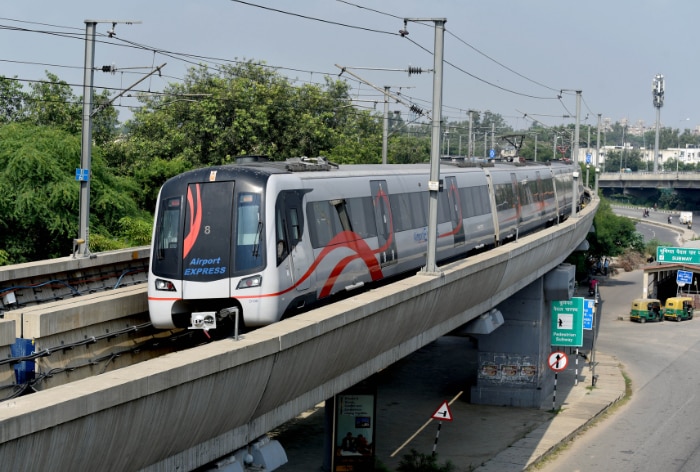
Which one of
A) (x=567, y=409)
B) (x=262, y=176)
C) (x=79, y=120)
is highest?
(x=79, y=120)

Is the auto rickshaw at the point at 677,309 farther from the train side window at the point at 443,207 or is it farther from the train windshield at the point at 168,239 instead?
the train windshield at the point at 168,239

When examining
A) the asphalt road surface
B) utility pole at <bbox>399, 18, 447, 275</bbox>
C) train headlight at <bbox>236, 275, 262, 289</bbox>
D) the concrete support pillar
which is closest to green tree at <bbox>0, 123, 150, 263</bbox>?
the concrete support pillar

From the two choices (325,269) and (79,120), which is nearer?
(325,269)

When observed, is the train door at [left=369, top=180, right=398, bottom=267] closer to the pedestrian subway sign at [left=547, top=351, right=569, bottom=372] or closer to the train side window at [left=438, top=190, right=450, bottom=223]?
the train side window at [left=438, top=190, right=450, bottom=223]

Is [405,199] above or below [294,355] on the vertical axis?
above

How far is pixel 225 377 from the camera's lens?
39.9ft

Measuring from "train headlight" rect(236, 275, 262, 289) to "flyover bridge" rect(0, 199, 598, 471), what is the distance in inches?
46.0

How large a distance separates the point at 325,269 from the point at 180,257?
2.88 metres

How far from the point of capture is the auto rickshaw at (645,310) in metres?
63.0

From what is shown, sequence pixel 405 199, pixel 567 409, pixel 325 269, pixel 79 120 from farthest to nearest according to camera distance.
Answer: pixel 79 120 → pixel 567 409 → pixel 405 199 → pixel 325 269

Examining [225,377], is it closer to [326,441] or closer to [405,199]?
[405,199]

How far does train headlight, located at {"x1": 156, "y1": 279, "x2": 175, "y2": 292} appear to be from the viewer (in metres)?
16.9

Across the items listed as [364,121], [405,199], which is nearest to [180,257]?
[405,199]

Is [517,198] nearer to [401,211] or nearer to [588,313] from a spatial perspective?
[588,313]
